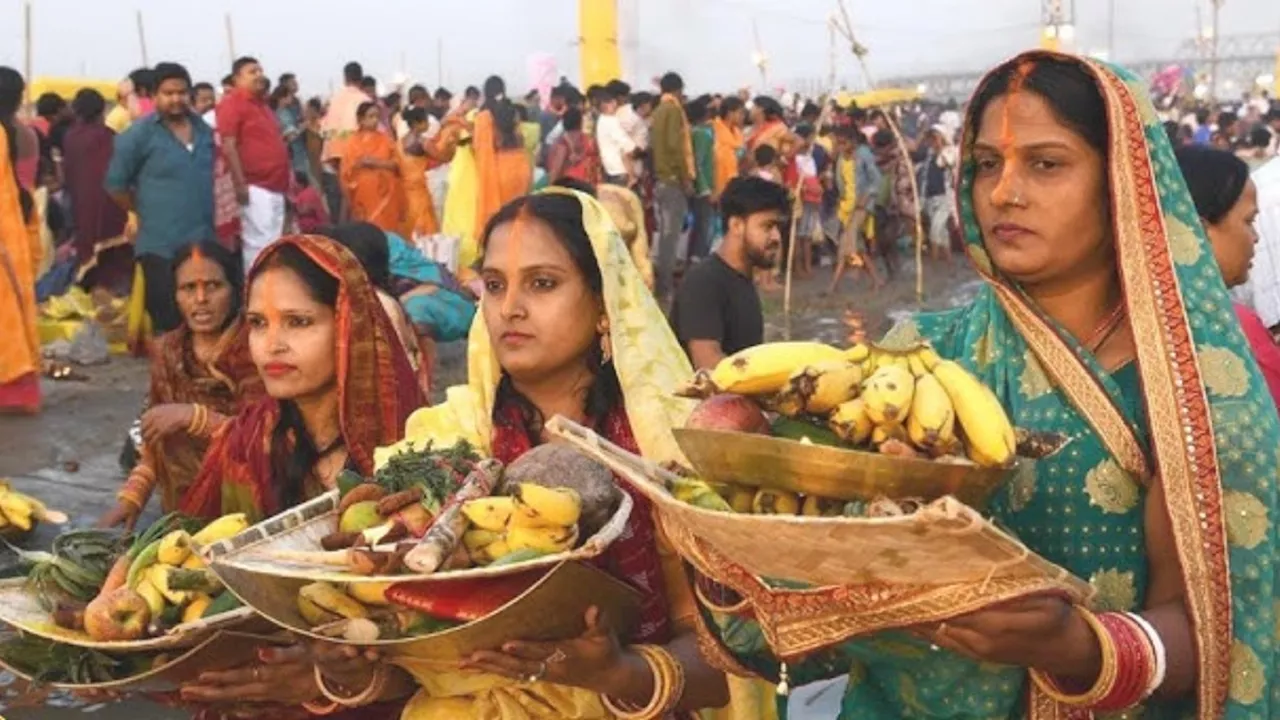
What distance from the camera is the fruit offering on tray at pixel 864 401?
1872mm

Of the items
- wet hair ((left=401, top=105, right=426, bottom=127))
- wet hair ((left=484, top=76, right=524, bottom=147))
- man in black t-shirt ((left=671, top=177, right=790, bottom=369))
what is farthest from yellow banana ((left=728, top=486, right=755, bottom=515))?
wet hair ((left=401, top=105, right=426, bottom=127))

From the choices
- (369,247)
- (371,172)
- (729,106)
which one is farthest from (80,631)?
(729,106)

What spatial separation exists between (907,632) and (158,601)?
1272 millimetres

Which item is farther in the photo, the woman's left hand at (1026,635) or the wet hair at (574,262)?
the wet hair at (574,262)

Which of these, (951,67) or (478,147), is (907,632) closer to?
(478,147)

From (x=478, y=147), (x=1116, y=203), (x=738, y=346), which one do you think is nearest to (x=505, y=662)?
(x=1116, y=203)

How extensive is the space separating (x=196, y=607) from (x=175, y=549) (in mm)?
153

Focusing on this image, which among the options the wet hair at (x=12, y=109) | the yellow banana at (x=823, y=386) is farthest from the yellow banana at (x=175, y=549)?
the wet hair at (x=12, y=109)

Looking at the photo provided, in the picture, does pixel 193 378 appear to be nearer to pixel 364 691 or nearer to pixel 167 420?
pixel 167 420

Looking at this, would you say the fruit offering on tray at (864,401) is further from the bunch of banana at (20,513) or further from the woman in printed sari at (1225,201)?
the bunch of banana at (20,513)

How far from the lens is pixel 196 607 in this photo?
2.59m

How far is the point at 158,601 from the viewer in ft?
8.52

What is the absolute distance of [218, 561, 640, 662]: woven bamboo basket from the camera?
87.4 inches

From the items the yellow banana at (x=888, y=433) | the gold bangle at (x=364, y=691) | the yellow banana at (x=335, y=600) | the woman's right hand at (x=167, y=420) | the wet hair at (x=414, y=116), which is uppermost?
the yellow banana at (x=888, y=433)
